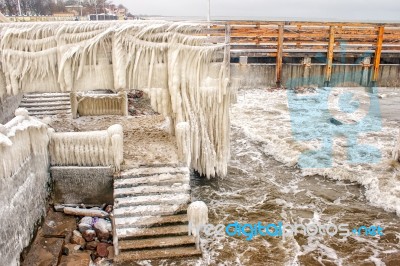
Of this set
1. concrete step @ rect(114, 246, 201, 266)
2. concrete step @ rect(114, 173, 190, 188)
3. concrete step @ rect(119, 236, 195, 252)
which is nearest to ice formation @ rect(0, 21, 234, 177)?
concrete step @ rect(114, 173, 190, 188)

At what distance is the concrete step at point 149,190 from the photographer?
9164 millimetres

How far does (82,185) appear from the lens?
979 centimetres

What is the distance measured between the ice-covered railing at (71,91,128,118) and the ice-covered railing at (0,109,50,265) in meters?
4.64

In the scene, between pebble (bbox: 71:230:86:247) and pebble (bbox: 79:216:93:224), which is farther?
pebble (bbox: 79:216:93:224)

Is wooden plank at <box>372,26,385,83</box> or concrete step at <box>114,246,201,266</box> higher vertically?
wooden plank at <box>372,26,385,83</box>

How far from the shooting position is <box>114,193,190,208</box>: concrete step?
8945 mm

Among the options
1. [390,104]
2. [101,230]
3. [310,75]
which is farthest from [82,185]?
[390,104]

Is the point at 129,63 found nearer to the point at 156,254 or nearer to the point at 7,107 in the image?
the point at 156,254

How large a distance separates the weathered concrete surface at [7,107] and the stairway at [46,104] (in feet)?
2.24

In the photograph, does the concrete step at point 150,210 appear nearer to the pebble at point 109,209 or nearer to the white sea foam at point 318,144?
the pebble at point 109,209

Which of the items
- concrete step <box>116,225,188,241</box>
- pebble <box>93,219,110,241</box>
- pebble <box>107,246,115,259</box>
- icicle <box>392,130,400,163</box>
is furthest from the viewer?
icicle <box>392,130,400,163</box>

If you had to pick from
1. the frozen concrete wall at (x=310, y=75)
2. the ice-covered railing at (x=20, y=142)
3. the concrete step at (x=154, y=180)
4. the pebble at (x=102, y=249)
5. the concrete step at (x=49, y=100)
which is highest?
the frozen concrete wall at (x=310, y=75)

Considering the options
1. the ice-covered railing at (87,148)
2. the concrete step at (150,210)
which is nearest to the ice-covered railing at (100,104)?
the ice-covered railing at (87,148)

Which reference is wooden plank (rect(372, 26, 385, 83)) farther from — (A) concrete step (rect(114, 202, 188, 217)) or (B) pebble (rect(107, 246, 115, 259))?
(B) pebble (rect(107, 246, 115, 259))
